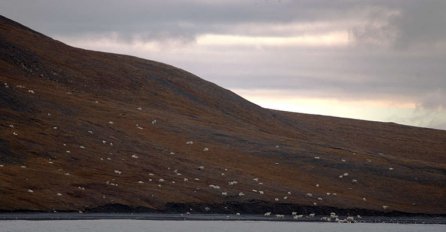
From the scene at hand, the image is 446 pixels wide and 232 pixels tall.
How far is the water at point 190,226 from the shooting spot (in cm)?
7800

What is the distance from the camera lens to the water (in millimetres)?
78000

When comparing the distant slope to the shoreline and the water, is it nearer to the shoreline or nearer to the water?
the shoreline

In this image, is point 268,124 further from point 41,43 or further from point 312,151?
point 41,43

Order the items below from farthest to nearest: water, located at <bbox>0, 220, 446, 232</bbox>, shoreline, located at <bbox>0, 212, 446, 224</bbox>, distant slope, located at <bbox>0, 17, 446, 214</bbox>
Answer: distant slope, located at <bbox>0, 17, 446, 214</bbox> < shoreline, located at <bbox>0, 212, 446, 224</bbox> < water, located at <bbox>0, 220, 446, 232</bbox>

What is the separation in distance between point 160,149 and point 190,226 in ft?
138

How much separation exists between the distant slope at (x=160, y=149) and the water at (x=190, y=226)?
31.6ft

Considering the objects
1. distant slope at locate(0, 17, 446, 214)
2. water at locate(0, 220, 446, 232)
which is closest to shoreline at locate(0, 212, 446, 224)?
distant slope at locate(0, 17, 446, 214)

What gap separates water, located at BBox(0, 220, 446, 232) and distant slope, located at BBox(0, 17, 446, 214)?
31.6 ft

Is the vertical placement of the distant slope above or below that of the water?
above

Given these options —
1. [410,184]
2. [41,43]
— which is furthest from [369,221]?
[41,43]

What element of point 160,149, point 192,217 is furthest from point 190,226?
point 160,149

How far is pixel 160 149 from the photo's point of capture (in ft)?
421

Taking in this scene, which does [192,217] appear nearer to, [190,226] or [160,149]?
[190,226]

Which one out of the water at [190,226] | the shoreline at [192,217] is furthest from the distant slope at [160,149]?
the water at [190,226]
